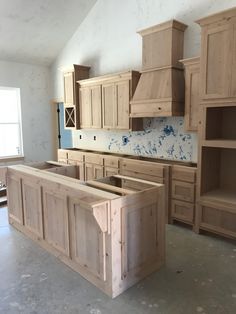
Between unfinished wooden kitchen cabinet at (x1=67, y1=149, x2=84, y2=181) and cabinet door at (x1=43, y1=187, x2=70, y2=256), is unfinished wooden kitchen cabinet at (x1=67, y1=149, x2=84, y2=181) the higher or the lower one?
the higher one

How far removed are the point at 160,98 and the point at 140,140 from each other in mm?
1131

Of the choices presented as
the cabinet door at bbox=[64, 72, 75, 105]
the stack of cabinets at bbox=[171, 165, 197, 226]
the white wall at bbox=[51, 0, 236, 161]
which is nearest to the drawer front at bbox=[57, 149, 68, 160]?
the white wall at bbox=[51, 0, 236, 161]

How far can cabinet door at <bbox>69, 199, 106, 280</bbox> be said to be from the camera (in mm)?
2277

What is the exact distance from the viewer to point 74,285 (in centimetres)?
238

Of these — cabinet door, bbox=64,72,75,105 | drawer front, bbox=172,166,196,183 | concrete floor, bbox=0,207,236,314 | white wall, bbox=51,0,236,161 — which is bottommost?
concrete floor, bbox=0,207,236,314

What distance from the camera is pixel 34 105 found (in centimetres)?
635

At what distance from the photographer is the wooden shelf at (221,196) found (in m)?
3.12

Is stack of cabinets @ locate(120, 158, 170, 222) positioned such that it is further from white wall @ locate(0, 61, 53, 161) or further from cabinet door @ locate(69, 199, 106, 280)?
white wall @ locate(0, 61, 53, 161)

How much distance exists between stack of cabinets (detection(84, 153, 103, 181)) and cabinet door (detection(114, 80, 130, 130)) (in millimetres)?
706

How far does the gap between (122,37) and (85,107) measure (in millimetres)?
1461

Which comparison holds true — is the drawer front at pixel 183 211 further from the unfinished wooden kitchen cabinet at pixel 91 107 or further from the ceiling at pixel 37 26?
the ceiling at pixel 37 26

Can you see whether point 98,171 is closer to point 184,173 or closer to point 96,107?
point 96,107

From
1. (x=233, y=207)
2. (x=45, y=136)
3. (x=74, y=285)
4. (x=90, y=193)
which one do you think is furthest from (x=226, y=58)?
(x=45, y=136)

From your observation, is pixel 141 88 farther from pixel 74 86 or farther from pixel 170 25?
pixel 74 86
